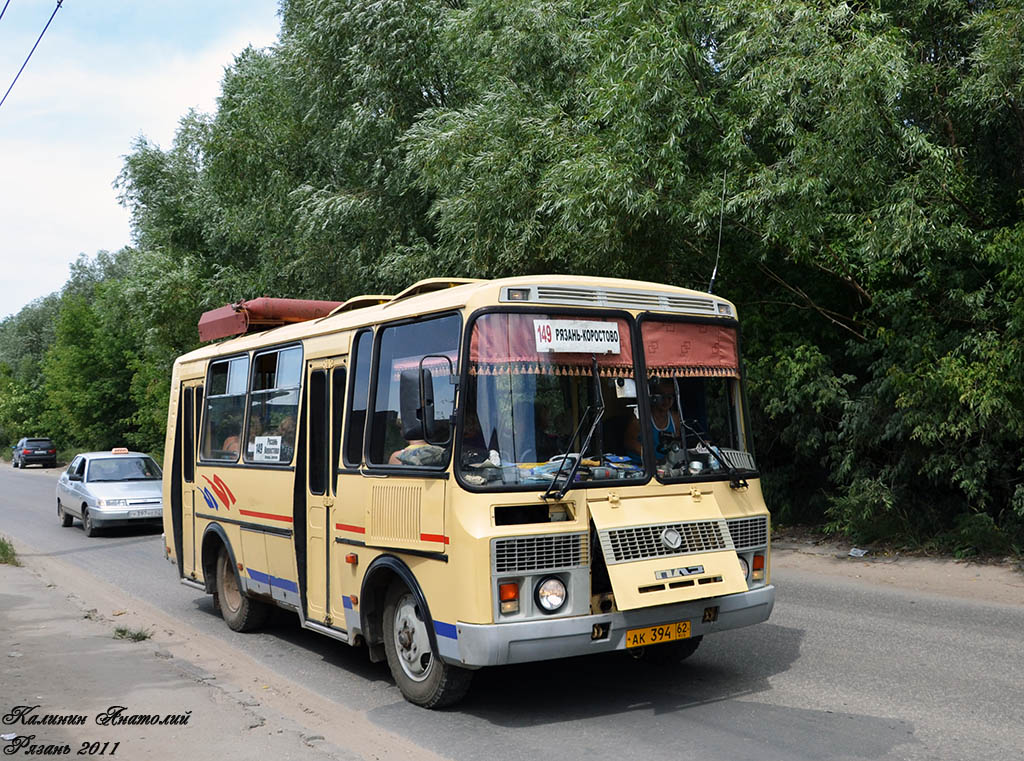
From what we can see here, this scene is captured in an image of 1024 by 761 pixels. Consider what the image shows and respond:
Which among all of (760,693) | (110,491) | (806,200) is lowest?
(760,693)

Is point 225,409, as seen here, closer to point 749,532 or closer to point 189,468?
point 189,468

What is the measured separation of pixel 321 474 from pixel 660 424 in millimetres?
2846

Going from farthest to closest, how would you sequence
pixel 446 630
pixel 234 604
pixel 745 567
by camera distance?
pixel 234 604 → pixel 745 567 → pixel 446 630

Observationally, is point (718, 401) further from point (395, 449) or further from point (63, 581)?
point (63, 581)

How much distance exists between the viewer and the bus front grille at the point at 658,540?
640 cm

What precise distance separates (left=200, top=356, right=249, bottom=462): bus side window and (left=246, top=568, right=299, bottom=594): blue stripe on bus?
1.13 m

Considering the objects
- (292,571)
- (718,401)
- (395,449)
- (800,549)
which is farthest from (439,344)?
(800,549)

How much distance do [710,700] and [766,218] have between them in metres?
8.48

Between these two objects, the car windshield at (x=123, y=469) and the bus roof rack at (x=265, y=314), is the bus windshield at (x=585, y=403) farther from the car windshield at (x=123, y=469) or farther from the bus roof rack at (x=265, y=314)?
the car windshield at (x=123, y=469)

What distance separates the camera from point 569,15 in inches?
709

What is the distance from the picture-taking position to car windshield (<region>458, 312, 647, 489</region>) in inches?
254

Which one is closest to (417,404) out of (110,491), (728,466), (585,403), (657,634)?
(585,403)

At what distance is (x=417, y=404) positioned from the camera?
6.68 meters

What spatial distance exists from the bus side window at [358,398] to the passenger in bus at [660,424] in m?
2.01
